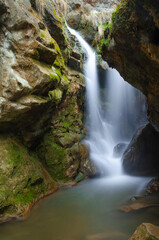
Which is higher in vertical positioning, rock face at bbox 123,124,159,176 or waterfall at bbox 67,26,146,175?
waterfall at bbox 67,26,146,175

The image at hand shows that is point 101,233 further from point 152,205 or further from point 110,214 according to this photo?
point 152,205

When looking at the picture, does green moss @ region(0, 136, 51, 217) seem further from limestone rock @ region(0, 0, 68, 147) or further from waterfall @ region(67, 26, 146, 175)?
waterfall @ region(67, 26, 146, 175)

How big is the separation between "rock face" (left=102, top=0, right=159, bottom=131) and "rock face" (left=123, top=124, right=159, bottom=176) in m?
3.29

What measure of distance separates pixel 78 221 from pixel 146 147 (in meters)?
6.85

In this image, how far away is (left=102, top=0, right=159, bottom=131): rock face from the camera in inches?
162

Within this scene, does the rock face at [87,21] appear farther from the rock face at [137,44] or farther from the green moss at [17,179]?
the green moss at [17,179]

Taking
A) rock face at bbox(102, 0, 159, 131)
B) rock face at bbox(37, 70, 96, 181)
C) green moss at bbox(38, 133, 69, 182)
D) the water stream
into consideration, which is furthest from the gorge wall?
green moss at bbox(38, 133, 69, 182)

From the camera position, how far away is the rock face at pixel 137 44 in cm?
412

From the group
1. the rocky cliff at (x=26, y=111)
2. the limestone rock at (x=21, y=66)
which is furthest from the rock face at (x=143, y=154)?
Answer: the limestone rock at (x=21, y=66)

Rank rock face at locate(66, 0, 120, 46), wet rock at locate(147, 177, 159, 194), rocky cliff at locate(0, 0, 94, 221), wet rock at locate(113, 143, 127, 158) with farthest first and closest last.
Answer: rock face at locate(66, 0, 120, 46) < wet rock at locate(113, 143, 127, 158) < wet rock at locate(147, 177, 159, 194) < rocky cliff at locate(0, 0, 94, 221)

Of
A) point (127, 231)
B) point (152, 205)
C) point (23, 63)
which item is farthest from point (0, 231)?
point (23, 63)

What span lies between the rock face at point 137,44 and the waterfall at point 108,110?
565 centimetres

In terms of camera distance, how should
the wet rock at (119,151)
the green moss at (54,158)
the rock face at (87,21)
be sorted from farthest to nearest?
the rock face at (87,21) < the wet rock at (119,151) < the green moss at (54,158)

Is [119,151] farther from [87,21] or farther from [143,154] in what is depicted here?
[87,21]
